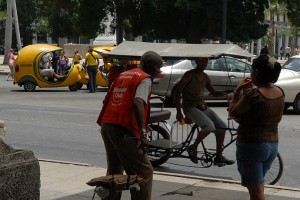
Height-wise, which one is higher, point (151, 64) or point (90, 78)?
point (151, 64)

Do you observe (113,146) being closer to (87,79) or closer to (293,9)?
(87,79)

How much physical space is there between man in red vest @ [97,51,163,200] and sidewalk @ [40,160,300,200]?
5.52ft

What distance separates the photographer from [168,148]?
32.5 ft

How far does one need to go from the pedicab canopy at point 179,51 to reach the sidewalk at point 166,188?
1771 millimetres

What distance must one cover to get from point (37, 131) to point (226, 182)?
19.8 ft

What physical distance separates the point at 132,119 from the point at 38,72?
19.2 m

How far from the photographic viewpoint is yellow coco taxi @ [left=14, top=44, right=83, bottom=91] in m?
25.0

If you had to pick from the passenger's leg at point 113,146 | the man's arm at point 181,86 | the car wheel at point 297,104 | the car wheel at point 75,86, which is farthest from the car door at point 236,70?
the passenger's leg at point 113,146

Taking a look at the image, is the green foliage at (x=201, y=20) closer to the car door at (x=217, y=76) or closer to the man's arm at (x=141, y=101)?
the car door at (x=217, y=76)

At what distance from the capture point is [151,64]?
643cm

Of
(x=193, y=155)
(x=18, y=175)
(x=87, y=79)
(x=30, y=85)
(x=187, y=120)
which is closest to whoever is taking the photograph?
(x=18, y=175)

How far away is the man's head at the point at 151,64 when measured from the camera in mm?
6426

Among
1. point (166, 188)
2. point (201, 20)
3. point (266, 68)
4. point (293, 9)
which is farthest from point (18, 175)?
point (293, 9)

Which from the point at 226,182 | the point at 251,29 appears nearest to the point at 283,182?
the point at 226,182
